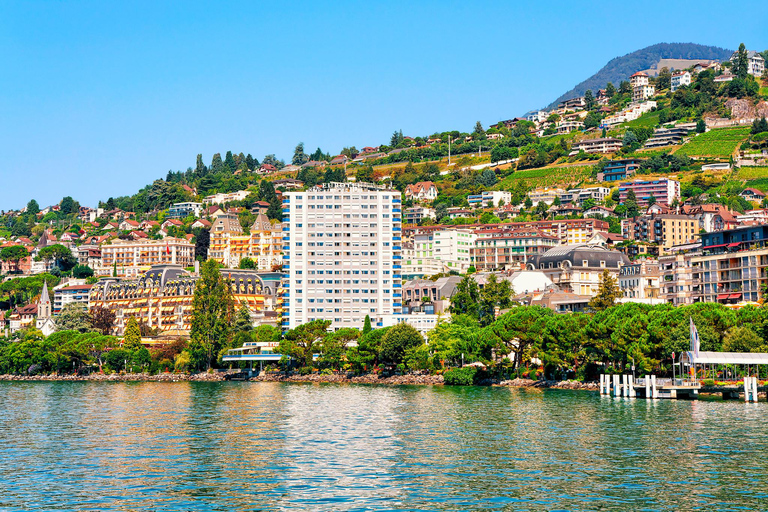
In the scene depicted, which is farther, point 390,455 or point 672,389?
point 672,389

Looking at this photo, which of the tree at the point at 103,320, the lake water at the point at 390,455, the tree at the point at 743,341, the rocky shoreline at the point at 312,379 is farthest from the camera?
the tree at the point at 103,320

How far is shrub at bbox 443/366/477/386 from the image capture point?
118 meters

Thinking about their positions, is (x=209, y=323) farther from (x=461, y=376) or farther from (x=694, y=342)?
(x=694, y=342)

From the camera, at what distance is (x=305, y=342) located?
139875 millimetres

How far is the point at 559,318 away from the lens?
363 ft

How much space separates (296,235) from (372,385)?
170 feet

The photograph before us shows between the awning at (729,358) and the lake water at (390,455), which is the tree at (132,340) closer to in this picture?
the lake water at (390,455)

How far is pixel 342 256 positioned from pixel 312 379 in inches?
1462

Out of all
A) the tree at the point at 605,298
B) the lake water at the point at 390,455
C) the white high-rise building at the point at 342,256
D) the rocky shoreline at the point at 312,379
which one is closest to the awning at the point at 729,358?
the lake water at the point at 390,455

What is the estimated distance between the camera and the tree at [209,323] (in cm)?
14375

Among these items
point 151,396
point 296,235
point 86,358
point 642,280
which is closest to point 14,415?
point 151,396

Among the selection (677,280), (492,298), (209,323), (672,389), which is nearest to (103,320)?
(209,323)

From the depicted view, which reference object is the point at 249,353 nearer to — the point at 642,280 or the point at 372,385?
the point at 372,385

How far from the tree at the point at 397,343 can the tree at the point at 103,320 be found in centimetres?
7792
